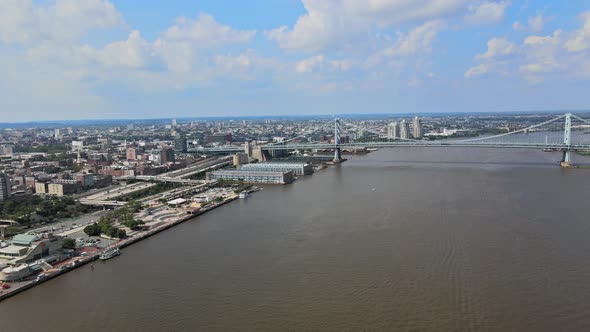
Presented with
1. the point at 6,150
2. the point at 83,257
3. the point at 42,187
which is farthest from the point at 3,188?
the point at 6,150

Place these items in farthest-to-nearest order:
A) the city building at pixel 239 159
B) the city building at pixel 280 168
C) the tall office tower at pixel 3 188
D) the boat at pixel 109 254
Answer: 1. the city building at pixel 239 159
2. the city building at pixel 280 168
3. the tall office tower at pixel 3 188
4. the boat at pixel 109 254

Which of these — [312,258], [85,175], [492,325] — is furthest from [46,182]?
[492,325]

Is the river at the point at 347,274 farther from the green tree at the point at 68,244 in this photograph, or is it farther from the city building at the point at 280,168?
the city building at the point at 280,168

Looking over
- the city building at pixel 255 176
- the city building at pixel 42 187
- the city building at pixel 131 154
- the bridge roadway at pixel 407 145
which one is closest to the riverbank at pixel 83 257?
the city building at pixel 255 176

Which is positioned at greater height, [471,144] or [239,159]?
[471,144]

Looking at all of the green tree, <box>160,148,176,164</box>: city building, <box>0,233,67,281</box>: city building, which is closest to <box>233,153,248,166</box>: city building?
<box>160,148,176,164</box>: city building

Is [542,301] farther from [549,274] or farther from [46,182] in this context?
[46,182]

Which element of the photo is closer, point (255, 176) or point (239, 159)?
point (255, 176)

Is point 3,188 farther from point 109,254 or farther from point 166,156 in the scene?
point 166,156
